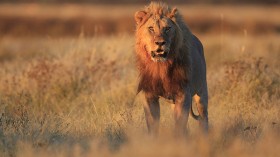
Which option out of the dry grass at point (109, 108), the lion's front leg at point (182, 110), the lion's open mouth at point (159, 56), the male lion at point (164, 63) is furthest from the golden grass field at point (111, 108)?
the lion's open mouth at point (159, 56)

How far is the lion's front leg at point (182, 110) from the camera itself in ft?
27.9

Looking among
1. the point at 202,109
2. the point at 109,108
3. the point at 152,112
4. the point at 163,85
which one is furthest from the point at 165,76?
the point at 109,108

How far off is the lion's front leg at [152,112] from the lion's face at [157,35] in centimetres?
54

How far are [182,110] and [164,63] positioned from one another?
1.96 ft

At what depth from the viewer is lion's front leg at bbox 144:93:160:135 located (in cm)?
862

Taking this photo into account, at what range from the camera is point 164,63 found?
884 cm

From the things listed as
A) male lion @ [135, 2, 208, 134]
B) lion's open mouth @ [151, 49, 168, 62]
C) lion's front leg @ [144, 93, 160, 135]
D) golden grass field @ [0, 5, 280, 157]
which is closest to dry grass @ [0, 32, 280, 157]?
golden grass field @ [0, 5, 280, 157]

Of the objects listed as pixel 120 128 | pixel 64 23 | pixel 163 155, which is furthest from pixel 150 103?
pixel 64 23

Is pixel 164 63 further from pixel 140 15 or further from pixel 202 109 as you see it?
pixel 202 109

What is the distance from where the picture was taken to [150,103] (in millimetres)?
8867

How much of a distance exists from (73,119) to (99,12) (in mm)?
38174

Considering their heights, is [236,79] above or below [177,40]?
below

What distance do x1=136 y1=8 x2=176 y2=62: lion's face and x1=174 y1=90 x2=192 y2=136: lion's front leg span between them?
1.57 feet

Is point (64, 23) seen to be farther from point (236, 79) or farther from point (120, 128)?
point (120, 128)
